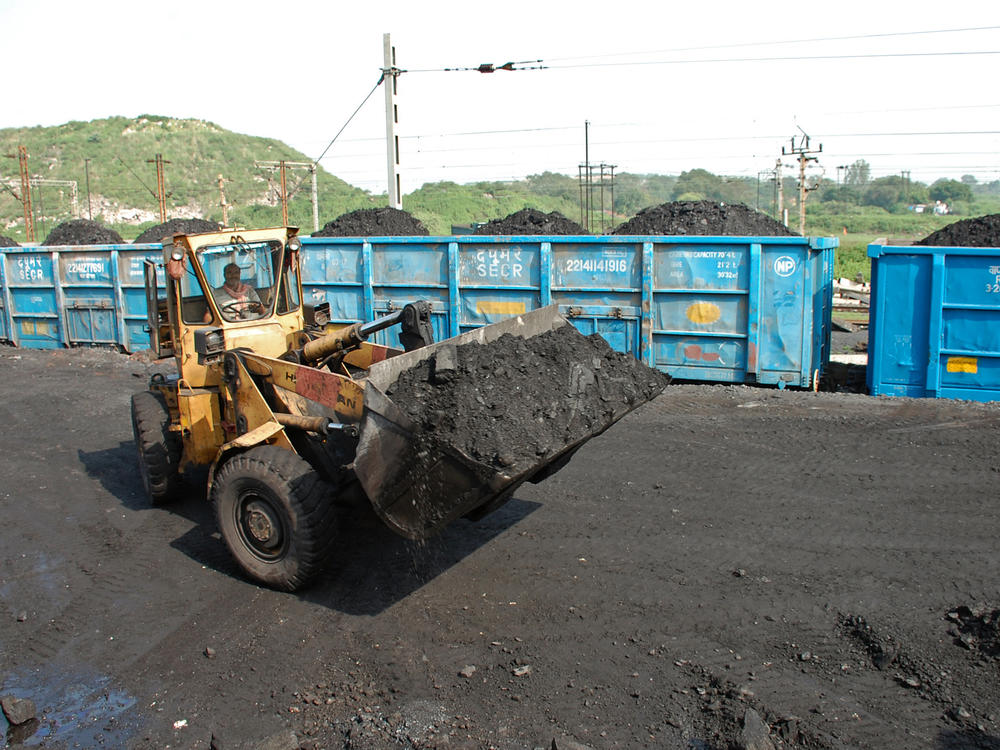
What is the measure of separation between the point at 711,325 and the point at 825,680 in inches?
275

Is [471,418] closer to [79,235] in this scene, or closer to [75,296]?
[75,296]

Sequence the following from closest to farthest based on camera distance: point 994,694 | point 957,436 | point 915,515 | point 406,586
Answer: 1. point 994,694
2. point 406,586
3. point 915,515
4. point 957,436

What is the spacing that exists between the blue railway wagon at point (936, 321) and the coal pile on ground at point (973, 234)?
3.64ft

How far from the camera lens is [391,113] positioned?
1861 cm

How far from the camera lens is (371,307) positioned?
12.8 m

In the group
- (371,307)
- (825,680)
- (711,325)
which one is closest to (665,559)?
(825,680)

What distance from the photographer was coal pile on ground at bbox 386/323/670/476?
451cm

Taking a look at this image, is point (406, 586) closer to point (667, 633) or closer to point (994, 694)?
point (667, 633)

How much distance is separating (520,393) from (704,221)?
7.72 metres

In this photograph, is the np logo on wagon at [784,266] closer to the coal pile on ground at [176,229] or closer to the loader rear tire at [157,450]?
the loader rear tire at [157,450]

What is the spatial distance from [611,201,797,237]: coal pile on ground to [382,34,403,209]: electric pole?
7.85 metres

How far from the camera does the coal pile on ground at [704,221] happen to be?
1172 centimetres

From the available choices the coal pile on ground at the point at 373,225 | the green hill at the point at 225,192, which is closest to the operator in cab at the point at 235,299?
the coal pile on ground at the point at 373,225

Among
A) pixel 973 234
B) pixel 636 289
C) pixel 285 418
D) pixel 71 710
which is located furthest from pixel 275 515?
pixel 973 234
